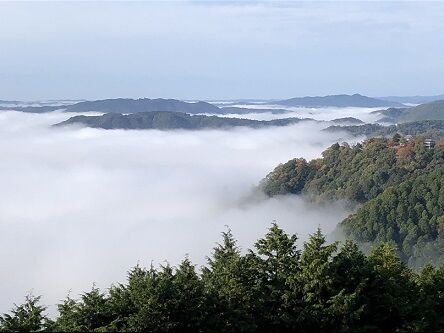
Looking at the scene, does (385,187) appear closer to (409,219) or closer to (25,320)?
(409,219)

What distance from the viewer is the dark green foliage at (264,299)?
19.2m

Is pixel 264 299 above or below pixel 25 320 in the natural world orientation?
above

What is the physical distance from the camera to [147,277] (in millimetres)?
20141

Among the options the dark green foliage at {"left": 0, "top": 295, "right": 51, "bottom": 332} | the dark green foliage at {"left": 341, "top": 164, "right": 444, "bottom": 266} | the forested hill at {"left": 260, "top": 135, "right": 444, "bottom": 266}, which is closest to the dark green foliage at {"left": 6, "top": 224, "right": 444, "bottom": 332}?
the dark green foliage at {"left": 0, "top": 295, "right": 51, "bottom": 332}

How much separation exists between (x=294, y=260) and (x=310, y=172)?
85441 mm

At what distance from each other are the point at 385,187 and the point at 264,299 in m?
70.8

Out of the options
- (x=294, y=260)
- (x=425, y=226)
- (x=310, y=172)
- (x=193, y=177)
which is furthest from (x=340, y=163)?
(x=294, y=260)

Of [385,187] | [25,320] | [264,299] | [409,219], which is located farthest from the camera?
[385,187]

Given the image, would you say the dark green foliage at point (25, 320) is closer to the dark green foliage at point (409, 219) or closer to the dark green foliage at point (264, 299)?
the dark green foliage at point (264, 299)

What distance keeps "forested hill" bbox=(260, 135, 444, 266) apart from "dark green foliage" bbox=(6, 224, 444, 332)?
4310 cm

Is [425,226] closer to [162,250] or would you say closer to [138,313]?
[162,250]

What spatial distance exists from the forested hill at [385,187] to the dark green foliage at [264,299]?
43.1 meters

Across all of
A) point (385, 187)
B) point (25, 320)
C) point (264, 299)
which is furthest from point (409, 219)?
point (25, 320)

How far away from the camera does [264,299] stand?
2089 centimetres
